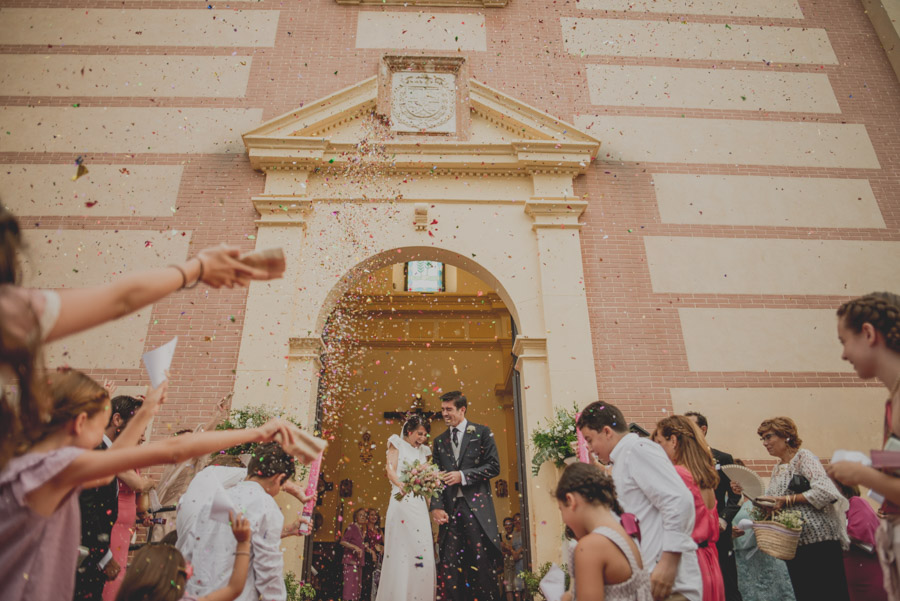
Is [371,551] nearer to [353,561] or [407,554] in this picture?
[353,561]

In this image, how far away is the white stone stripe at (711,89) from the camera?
8445 millimetres

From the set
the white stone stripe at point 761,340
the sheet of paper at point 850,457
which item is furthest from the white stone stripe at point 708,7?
the sheet of paper at point 850,457

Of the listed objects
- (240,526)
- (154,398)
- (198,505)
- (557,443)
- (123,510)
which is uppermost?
(557,443)

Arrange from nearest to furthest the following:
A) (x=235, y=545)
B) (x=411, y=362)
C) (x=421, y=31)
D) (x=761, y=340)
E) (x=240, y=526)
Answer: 1. (x=240, y=526)
2. (x=235, y=545)
3. (x=761, y=340)
4. (x=421, y=31)
5. (x=411, y=362)

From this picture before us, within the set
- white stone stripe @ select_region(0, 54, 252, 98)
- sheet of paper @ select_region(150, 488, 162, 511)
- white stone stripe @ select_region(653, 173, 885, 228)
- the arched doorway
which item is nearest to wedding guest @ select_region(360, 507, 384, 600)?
Result: the arched doorway

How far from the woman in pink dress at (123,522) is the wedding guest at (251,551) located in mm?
1339

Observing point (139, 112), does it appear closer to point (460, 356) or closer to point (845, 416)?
point (460, 356)

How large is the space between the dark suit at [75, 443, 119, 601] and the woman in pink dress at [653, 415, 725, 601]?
148 inches

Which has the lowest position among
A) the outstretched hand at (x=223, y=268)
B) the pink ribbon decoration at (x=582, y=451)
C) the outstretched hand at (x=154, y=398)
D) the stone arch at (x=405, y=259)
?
the outstretched hand at (x=154, y=398)

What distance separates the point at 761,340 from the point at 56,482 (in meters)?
7.43

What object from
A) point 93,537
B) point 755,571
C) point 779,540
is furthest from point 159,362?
point 755,571

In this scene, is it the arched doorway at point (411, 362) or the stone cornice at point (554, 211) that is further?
the arched doorway at point (411, 362)

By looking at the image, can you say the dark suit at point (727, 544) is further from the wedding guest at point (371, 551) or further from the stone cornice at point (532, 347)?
the wedding guest at point (371, 551)

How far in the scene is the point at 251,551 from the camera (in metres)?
3.03
